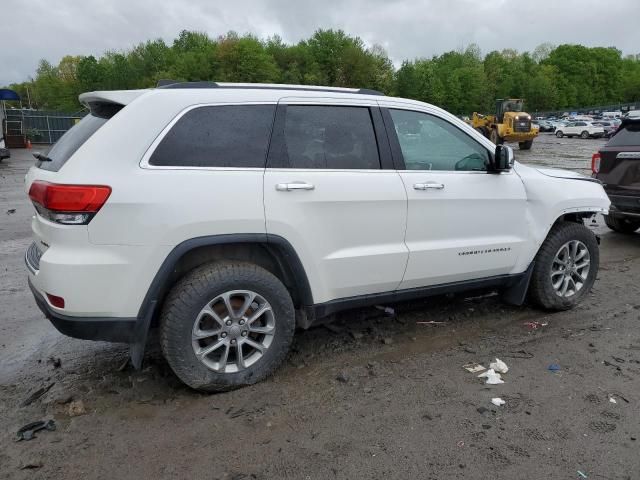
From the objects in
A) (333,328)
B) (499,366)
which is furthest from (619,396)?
(333,328)

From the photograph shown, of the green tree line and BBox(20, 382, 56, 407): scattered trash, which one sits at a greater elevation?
the green tree line

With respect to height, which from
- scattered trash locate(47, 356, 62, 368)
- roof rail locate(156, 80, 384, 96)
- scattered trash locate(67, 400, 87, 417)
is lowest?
scattered trash locate(47, 356, 62, 368)

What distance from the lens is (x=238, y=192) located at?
318 cm

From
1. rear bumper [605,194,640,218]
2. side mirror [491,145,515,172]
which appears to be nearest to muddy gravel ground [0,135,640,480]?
side mirror [491,145,515,172]

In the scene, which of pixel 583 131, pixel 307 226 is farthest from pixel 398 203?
pixel 583 131

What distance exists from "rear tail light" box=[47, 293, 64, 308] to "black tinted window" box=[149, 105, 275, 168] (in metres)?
0.91

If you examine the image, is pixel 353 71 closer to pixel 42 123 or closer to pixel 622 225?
pixel 42 123

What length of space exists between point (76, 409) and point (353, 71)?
281ft

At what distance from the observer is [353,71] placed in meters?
83.9

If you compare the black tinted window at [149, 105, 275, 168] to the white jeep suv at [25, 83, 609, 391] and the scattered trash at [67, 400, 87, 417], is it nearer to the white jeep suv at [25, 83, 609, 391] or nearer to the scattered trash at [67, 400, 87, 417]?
the white jeep suv at [25, 83, 609, 391]

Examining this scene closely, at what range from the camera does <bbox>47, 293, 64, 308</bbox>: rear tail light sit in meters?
2.93

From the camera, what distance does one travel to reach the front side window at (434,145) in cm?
390

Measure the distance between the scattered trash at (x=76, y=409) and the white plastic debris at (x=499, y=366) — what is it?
8.89 ft

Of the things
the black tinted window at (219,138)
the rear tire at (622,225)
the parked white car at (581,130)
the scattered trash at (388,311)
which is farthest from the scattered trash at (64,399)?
the parked white car at (581,130)
